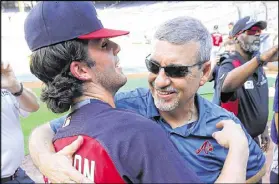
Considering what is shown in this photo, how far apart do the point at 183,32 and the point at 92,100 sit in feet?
2.07

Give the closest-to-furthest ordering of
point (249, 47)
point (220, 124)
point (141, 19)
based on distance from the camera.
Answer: point (220, 124) < point (249, 47) < point (141, 19)

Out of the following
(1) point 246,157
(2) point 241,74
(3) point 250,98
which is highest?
(1) point 246,157

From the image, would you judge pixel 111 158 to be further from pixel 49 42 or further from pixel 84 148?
pixel 49 42

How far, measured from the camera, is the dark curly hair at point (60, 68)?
4.78 feet

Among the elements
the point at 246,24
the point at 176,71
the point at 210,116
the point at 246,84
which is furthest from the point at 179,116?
the point at 246,24

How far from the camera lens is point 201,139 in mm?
1801

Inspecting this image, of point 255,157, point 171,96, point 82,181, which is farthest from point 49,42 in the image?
point 255,157

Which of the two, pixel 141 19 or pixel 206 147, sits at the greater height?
pixel 206 147

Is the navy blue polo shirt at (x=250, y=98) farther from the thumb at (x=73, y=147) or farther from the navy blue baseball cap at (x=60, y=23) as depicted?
the thumb at (x=73, y=147)

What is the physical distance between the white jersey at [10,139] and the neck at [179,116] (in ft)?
Result: 5.74

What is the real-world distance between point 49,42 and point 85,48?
154 millimetres

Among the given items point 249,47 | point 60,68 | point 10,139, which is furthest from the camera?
point 249,47

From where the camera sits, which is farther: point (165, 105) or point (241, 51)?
point (241, 51)

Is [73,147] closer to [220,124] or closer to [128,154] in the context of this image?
[128,154]
